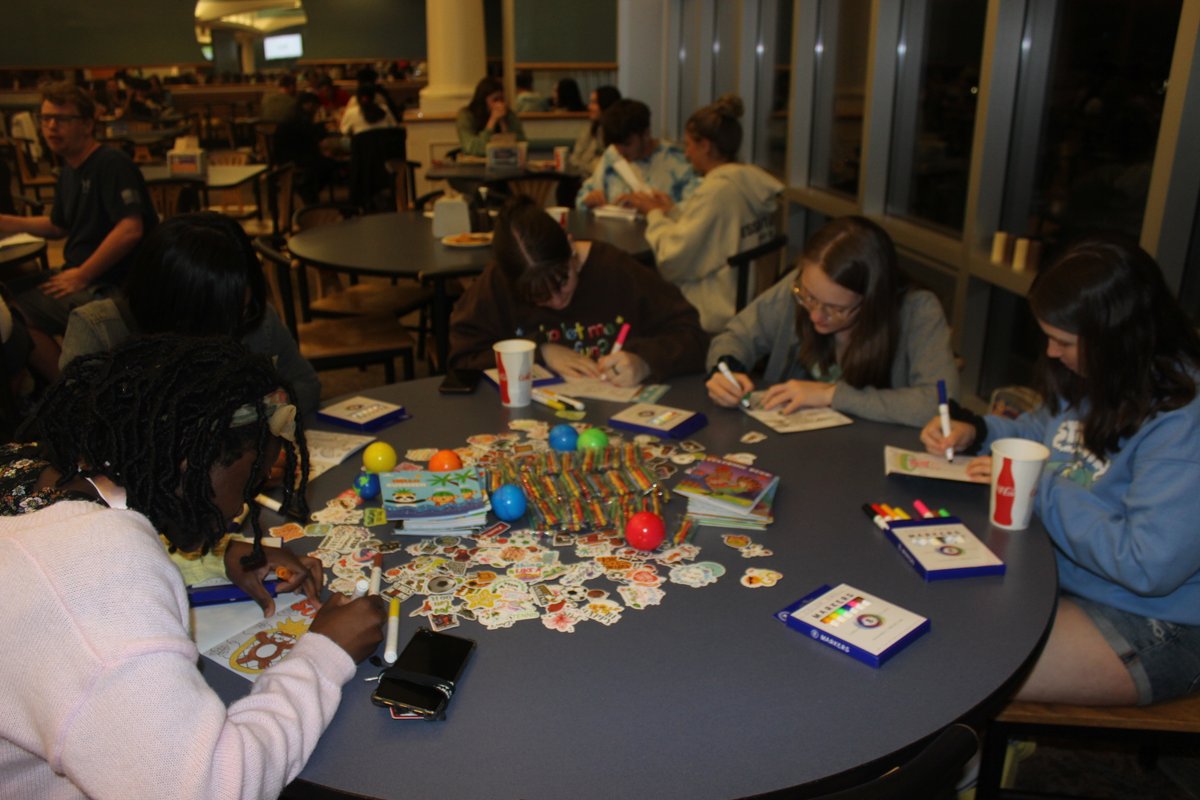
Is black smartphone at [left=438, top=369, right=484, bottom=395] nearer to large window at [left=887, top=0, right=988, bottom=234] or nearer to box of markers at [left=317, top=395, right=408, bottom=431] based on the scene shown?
box of markers at [left=317, top=395, right=408, bottom=431]

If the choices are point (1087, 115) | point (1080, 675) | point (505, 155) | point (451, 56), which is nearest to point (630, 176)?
point (505, 155)

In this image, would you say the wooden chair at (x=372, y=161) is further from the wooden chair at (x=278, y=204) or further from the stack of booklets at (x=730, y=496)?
the stack of booklets at (x=730, y=496)

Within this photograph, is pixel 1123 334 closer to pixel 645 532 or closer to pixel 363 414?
pixel 645 532

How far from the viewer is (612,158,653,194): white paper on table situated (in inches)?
189

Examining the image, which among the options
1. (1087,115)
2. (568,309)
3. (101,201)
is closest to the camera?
(568,309)

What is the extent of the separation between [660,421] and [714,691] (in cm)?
88

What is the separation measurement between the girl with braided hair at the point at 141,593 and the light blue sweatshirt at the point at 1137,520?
1.16 meters

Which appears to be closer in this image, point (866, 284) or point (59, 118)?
point (866, 284)

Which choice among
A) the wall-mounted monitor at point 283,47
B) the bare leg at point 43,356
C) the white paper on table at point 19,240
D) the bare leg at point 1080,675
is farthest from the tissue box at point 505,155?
the wall-mounted monitor at point 283,47

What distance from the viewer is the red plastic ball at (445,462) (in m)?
1.71

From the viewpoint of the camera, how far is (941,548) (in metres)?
1.43

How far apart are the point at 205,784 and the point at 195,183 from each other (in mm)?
5277

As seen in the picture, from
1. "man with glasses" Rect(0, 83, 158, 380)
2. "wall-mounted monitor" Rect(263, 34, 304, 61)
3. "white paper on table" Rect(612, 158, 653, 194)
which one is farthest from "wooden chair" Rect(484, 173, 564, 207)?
"wall-mounted monitor" Rect(263, 34, 304, 61)

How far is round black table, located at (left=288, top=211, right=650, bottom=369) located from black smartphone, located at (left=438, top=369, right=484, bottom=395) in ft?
4.14
